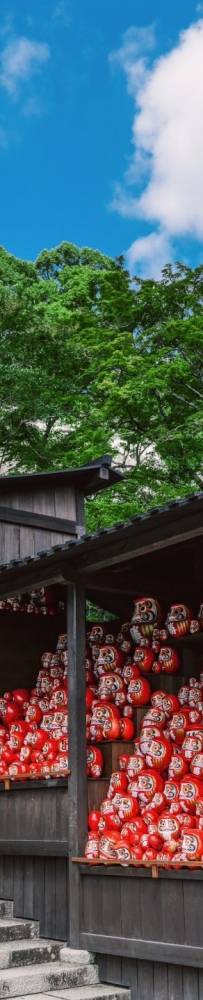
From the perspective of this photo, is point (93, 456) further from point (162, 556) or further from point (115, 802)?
point (115, 802)

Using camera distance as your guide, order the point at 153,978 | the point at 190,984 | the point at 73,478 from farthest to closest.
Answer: the point at 73,478 → the point at 153,978 → the point at 190,984

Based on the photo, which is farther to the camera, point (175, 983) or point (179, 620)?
point (179, 620)

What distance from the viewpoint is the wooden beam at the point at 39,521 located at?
10.8m

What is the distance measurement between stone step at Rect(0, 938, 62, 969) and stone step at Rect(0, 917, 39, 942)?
0.21 feet

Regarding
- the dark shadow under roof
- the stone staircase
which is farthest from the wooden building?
the dark shadow under roof

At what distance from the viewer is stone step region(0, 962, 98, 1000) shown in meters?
6.43

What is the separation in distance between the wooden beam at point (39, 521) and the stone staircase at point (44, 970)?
4.53 m

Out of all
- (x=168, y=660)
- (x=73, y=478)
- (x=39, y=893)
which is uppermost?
(x=73, y=478)

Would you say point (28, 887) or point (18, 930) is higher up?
point (28, 887)

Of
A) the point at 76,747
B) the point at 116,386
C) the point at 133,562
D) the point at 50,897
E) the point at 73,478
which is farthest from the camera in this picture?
the point at 116,386

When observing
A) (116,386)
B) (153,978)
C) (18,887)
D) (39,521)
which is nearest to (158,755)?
(153,978)

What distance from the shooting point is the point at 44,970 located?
6.75 meters

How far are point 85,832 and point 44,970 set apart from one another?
3.24 ft

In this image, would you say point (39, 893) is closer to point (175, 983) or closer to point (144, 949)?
point (144, 949)
